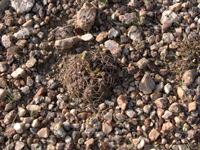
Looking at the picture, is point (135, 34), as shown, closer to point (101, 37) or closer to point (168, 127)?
point (101, 37)

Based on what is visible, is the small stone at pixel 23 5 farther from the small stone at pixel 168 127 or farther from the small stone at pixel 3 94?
the small stone at pixel 168 127

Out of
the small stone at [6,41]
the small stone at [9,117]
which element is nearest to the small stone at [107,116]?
the small stone at [9,117]

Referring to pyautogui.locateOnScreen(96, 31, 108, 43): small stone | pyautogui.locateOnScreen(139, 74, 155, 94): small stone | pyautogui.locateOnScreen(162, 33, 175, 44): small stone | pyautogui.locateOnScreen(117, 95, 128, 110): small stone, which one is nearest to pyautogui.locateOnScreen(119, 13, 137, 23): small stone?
pyautogui.locateOnScreen(96, 31, 108, 43): small stone

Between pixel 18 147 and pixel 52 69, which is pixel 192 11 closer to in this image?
pixel 52 69

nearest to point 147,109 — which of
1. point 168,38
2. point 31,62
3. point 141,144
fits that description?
point 141,144

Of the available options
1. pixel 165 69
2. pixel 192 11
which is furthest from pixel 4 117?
pixel 192 11

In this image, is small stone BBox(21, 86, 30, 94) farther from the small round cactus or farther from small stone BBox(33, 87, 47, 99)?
the small round cactus

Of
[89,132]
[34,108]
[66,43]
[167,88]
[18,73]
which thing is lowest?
[89,132]
